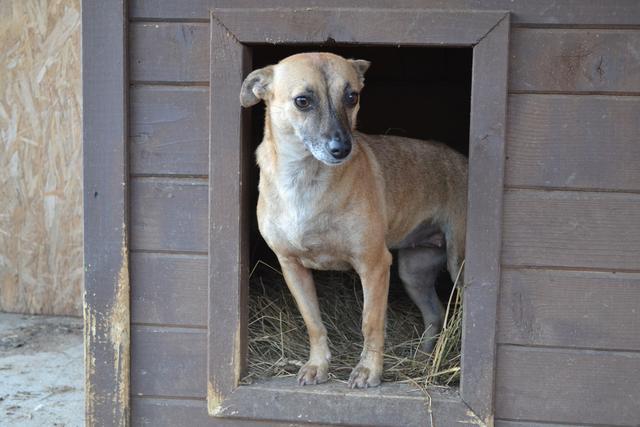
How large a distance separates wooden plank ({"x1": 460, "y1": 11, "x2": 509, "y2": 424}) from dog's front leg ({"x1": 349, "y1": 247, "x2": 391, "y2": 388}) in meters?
0.41

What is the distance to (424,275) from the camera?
452 centimetres

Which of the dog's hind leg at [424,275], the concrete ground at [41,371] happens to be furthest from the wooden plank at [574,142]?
the concrete ground at [41,371]

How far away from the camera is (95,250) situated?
3469 millimetres

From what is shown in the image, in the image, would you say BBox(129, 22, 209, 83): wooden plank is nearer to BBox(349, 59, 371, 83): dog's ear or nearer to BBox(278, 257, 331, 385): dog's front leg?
BBox(349, 59, 371, 83): dog's ear

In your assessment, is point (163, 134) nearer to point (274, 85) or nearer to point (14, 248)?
point (274, 85)

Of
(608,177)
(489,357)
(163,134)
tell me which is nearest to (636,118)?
(608,177)

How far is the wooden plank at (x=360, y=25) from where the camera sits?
3.19 meters

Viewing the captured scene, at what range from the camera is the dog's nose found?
3.14 m

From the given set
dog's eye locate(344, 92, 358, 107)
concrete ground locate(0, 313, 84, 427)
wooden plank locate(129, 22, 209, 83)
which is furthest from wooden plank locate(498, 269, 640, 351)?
concrete ground locate(0, 313, 84, 427)

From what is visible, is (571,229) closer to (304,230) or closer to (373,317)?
(373,317)

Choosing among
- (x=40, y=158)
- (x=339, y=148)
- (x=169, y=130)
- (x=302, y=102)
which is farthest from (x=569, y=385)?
(x=40, y=158)

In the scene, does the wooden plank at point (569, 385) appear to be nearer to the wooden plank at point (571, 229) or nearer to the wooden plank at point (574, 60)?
the wooden plank at point (571, 229)

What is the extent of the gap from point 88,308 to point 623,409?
230 cm

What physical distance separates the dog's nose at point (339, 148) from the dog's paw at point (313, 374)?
39.6 inches
